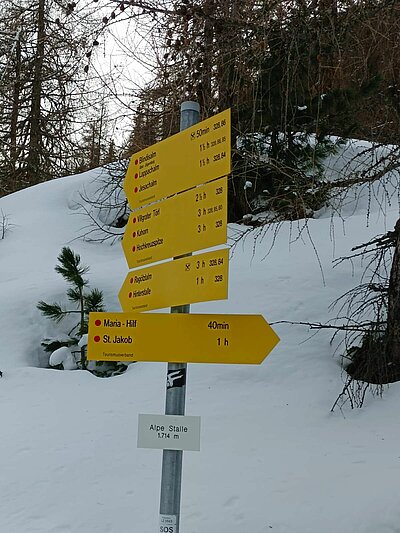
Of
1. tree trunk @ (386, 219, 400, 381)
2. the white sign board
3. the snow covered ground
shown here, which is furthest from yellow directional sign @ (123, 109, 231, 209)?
tree trunk @ (386, 219, 400, 381)

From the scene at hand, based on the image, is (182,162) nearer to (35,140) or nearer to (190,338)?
(190,338)

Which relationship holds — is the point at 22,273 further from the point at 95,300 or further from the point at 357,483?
the point at 357,483

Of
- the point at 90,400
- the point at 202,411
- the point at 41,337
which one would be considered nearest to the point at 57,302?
the point at 41,337

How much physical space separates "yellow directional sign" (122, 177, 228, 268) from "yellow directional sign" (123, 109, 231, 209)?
0.05 m

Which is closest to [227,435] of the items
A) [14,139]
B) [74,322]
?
[74,322]

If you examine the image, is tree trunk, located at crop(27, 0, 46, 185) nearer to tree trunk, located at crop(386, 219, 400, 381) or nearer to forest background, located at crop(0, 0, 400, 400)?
forest background, located at crop(0, 0, 400, 400)

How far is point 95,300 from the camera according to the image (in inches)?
240

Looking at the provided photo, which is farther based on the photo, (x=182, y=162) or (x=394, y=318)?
(x=394, y=318)

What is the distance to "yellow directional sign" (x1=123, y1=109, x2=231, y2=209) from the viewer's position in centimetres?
235

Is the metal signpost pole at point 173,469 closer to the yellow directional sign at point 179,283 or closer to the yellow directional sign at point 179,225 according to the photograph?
the yellow directional sign at point 179,283

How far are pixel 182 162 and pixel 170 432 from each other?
1.04 meters

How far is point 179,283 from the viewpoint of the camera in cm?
242

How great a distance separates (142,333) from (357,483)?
5.24ft

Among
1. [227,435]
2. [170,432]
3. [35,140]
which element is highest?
[35,140]
